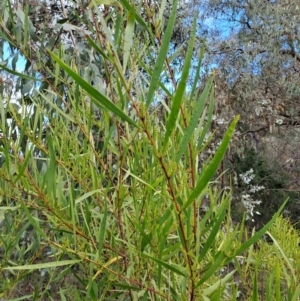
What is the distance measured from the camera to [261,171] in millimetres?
5902

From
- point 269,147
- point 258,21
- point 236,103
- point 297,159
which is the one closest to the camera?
point 236,103

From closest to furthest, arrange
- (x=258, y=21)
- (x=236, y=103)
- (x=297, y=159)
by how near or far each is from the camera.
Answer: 1. (x=236, y=103)
2. (x=258, y=21)
3. (x=297, y=159)

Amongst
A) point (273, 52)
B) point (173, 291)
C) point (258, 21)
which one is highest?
point (258, 21)

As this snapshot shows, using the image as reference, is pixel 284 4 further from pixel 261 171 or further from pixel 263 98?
pixel 261 171

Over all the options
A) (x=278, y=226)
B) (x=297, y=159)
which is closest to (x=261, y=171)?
(x=297, y=159)

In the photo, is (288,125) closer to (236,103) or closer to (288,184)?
(236,103)

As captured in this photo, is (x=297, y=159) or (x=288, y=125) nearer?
(x=288, y=125)

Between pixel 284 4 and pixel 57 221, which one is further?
pixel 284 4

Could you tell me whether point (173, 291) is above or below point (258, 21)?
below

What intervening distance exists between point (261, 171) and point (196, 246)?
5.89m

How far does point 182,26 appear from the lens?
3.00 m

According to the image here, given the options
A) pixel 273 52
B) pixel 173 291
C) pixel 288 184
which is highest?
pixel 273 52

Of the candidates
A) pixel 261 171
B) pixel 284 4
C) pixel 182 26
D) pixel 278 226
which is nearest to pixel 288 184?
pixel 261 171

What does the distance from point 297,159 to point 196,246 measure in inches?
203
